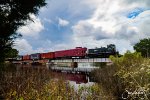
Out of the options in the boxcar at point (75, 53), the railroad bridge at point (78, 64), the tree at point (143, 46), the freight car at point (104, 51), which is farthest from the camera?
the tree at point (143, 46)

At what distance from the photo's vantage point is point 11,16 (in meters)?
15.0

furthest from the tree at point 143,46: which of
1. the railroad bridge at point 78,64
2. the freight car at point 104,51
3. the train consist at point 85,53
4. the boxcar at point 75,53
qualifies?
the freight car at point 104,51

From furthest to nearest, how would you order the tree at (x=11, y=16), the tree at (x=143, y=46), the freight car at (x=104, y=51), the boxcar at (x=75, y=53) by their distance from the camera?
the tree at (x=143, y=46)
the boxcar at (x=75, y=53)
the freight car at (x=104, y=51)
the tree at (x=11, y=16)

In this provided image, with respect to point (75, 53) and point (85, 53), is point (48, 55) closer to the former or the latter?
point (75, 53)

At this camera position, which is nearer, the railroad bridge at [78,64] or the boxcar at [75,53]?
the railroad bridge at [78,64]

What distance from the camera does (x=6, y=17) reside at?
48.9 feet

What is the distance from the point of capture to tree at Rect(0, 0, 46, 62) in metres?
14.7

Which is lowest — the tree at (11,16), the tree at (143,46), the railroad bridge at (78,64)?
the railroad bridge at (78,64)

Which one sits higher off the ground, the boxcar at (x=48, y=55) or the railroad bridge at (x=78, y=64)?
the boxcar at (x=48, y=55)

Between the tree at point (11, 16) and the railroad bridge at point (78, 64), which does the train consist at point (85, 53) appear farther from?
the tree at point (11, 16)

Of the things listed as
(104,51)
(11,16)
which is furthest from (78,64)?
(11,16)

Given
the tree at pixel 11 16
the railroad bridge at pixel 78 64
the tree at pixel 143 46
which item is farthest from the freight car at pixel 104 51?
the tree at pixel 143 46

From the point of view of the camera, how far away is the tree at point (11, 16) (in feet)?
48.3

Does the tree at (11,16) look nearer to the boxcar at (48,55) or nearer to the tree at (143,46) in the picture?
the boxcar at (48,55)
